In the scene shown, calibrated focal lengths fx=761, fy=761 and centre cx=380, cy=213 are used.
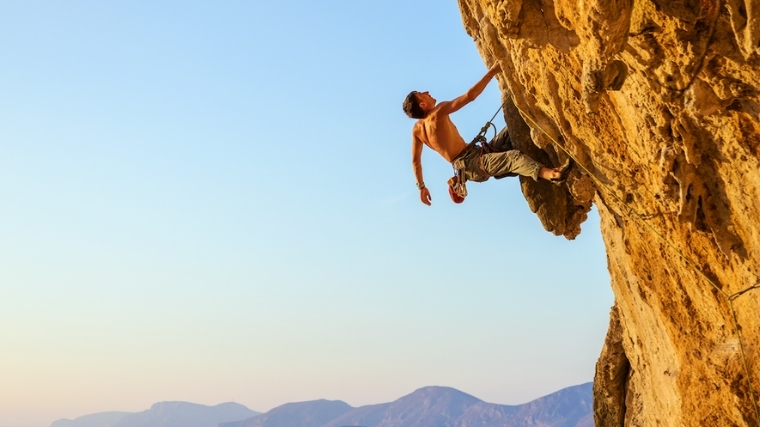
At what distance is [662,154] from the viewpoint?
6633mm

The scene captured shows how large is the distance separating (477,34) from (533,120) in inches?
51.7

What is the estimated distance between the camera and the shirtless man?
28.0 feet

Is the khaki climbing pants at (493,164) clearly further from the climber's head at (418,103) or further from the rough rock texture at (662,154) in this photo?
the climber's head at (418,103)

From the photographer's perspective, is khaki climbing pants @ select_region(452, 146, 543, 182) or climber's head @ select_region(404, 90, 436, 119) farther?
climber's head @ select_region(404, 90, 436, 119)

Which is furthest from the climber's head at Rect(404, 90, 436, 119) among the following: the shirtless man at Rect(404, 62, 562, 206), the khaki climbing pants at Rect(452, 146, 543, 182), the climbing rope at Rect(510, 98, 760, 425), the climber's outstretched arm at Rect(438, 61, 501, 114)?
the climbing rope at Rect(510, 98, 760, 425)

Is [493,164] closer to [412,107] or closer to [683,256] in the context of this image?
[412,107]

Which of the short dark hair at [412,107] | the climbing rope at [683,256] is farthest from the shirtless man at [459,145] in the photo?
the climbing rope at [683,256]

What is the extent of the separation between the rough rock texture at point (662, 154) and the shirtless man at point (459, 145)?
326mm

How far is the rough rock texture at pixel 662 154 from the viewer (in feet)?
18.1

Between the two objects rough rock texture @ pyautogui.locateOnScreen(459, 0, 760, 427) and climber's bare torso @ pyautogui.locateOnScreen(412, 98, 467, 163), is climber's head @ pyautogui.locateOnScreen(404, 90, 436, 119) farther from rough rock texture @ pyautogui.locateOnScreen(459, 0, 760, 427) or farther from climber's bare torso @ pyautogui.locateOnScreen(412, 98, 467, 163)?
rough rock texture @ pyautogui.locateOnScreen(459, 0, 760, 427)

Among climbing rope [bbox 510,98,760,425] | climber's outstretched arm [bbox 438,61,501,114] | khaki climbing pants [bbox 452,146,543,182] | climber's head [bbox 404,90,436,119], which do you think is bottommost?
climbing rope [bbox 510,98,760,425]

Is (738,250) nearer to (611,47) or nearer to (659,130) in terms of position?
(659,130)

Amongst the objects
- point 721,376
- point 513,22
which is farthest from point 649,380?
point 513,22

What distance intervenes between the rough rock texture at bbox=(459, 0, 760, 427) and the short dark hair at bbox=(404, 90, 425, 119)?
0.95m
